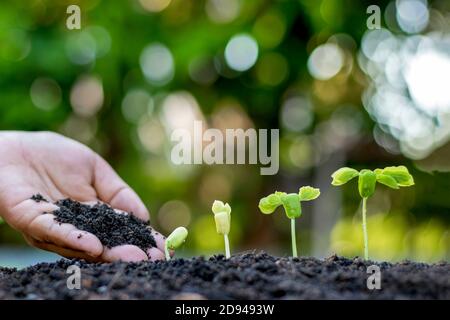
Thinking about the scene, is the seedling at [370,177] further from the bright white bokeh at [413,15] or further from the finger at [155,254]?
the bright white bokeh at [413,15]

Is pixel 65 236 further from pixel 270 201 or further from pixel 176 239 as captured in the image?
pixel 270 201

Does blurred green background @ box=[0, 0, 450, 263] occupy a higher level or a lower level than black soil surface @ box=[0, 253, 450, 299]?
higher

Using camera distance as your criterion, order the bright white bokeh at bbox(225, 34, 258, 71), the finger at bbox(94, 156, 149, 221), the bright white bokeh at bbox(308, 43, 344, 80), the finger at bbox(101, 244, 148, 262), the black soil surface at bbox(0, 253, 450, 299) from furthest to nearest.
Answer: the bright white bokeh at bbox(308, 43, 344, 80)
the bright white bokeh at bbox(225, 34, 258, 71)
the finger at bbox(94, 156, 149, 221)
the finger at bbox(101, 244, 148, 262)
the black soil surface at bbox(0, 253, 450, 299)

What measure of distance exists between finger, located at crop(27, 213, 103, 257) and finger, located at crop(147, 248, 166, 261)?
12 cm

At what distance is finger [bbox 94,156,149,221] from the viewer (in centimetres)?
158

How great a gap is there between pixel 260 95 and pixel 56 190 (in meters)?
1.92

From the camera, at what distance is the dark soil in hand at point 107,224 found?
4.24 feet

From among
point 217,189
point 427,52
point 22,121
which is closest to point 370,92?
point 427,52

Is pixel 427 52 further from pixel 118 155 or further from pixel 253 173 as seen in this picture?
pixel 118 155

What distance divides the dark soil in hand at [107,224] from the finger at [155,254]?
0.04 feet

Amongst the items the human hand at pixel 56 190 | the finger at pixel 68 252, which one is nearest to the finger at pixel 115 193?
the human hand at pixel 56 190

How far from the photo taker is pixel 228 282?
0.91 meters

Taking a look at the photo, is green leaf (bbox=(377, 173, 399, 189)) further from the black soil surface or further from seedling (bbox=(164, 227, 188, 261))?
seedling (bbox=(164, 227, 188, 261))

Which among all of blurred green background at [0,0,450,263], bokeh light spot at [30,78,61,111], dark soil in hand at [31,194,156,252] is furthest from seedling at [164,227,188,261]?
bokeh light spot at [30,78,61,111]
